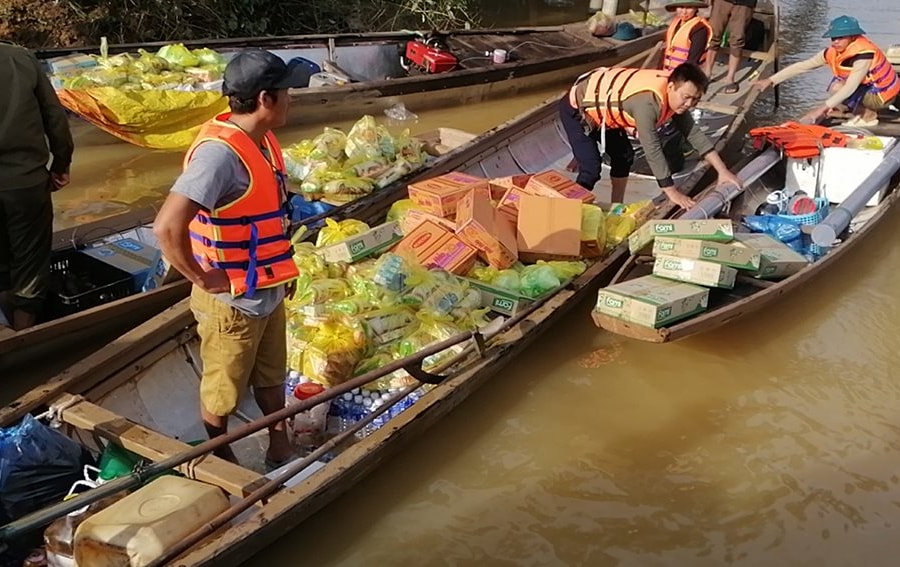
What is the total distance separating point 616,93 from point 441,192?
4.44 ft

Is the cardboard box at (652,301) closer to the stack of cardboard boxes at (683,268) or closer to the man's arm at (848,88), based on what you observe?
the stack of cardboard boxes at (683,268)

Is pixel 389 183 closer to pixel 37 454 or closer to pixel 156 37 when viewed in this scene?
pixel 37 454

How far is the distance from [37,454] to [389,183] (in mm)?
3464

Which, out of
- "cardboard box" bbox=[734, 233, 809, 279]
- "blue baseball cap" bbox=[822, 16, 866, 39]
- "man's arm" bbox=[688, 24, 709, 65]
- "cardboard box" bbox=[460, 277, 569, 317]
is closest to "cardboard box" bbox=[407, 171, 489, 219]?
"cardboard box" bbox=[460, 277, 569, 317]

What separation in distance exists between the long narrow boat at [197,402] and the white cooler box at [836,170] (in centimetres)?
231

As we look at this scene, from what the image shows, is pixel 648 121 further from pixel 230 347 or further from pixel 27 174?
pixel 27 174

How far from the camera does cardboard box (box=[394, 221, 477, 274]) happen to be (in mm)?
5004

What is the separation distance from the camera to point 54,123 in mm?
4391

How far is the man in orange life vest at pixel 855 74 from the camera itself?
7.36m

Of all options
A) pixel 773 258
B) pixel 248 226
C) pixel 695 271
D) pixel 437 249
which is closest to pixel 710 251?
pixel 695 271

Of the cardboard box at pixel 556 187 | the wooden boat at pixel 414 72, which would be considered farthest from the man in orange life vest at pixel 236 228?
the wooden boat at pixel 414 72

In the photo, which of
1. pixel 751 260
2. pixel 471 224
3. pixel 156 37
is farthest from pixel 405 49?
pixel 751 260

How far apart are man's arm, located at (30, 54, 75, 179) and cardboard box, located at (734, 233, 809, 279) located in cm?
401

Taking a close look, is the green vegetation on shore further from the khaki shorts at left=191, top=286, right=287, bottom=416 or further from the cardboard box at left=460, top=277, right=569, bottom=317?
the khaki shorts at left=191, top=286, right=287, bottom=416
